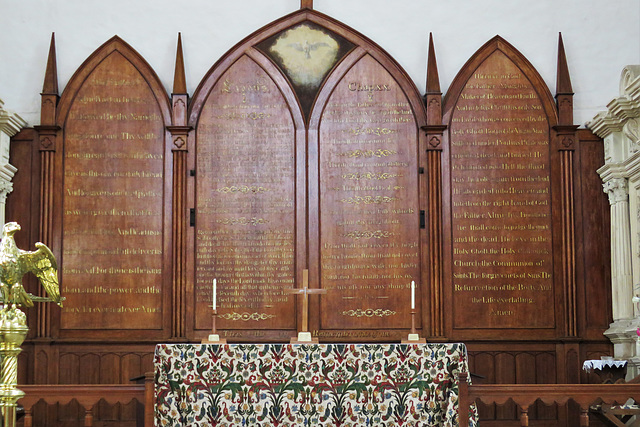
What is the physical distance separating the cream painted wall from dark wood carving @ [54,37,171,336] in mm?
296

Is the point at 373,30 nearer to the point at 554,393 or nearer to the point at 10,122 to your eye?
the point at 10,122

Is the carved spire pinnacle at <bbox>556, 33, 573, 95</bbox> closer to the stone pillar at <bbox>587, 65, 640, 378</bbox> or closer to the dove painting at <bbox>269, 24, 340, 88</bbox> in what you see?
the stone pillar at <bbox>587, 65, 640, 378</bbox>

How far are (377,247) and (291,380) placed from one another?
113 inches

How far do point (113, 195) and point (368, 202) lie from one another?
2.77 m

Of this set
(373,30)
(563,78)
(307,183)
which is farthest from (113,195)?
(563,78)

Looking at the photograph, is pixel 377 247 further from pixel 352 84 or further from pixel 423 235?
pixel 352 84

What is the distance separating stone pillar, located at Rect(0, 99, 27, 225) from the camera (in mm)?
9242

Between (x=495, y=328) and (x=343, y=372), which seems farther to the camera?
(x=495, y=328)

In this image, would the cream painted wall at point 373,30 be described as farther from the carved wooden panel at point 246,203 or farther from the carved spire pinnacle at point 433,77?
the carved wooden panel at point 246,203

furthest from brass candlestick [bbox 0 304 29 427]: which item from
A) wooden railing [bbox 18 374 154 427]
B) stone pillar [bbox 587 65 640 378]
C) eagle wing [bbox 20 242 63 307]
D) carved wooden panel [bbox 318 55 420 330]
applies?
stone pillar [bbox 587 65 640 378]

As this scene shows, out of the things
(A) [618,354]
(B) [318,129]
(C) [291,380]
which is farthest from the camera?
(B) [318,129]

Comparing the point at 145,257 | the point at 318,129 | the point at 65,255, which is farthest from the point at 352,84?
the point at 65,255

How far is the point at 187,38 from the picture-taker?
995cm

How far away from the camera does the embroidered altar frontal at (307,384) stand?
23.0ft
